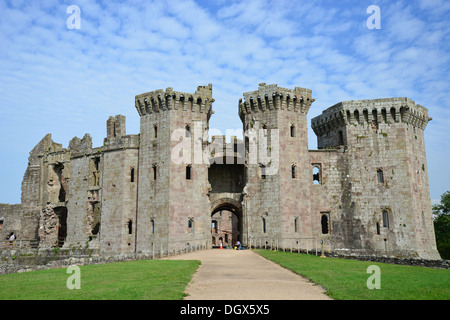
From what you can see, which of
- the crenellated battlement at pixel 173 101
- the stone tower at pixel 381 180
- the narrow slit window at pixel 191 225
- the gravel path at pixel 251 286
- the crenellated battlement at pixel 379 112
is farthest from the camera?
the crenellated battlement at pixel 379 112

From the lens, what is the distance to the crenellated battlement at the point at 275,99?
38250 millimetres

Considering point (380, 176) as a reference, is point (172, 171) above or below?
above

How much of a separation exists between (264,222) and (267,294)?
24429 mm

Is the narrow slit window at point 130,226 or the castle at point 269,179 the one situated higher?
the castle at point 269,179

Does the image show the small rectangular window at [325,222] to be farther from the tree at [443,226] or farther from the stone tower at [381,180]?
the tree at [443,226]

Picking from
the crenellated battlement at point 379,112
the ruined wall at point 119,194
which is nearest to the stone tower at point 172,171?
the ruined wall at point 119,194

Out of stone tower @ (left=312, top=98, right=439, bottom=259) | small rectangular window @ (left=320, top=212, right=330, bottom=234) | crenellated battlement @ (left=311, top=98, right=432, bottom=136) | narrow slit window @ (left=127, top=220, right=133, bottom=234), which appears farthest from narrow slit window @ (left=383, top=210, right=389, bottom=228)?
narrow slit window @ (left=127, top=220, right=133, bottom=234)

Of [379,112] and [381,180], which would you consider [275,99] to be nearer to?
[379,112]

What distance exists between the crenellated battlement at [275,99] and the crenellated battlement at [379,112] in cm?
332

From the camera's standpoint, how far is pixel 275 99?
1506 inches

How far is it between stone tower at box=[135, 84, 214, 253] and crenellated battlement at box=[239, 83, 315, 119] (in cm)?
380

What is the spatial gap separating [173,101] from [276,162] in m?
10.8

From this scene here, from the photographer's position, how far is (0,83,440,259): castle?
1431 inches

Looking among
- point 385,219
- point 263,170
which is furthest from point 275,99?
point 385,219
